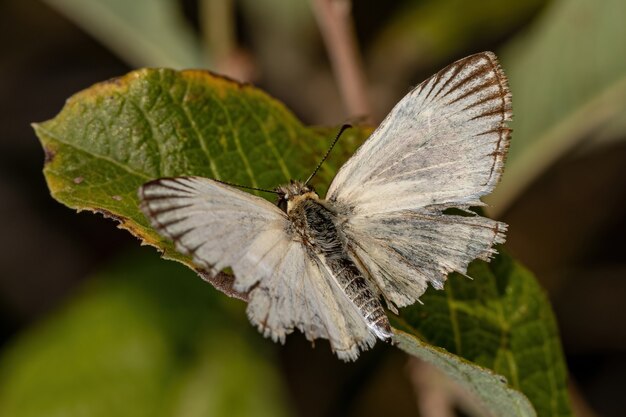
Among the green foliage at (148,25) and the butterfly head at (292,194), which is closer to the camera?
the butterfly head at (292,194)

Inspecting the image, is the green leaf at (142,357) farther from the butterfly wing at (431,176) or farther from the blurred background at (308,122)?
the butterfly wing at (431,176)

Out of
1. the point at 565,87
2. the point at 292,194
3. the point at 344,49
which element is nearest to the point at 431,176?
the point at 292,194

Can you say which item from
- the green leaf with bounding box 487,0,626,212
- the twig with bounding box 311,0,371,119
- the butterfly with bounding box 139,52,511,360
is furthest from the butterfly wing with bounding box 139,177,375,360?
the green leaf with bounding box 487,0,626,212

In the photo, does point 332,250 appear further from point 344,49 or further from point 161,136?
point 344,49

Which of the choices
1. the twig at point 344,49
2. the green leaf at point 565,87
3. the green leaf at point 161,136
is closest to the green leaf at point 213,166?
the green leaf at point 161,136

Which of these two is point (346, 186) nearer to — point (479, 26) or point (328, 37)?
point (328, 37)

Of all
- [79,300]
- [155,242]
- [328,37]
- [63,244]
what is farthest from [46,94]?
[155,242]
